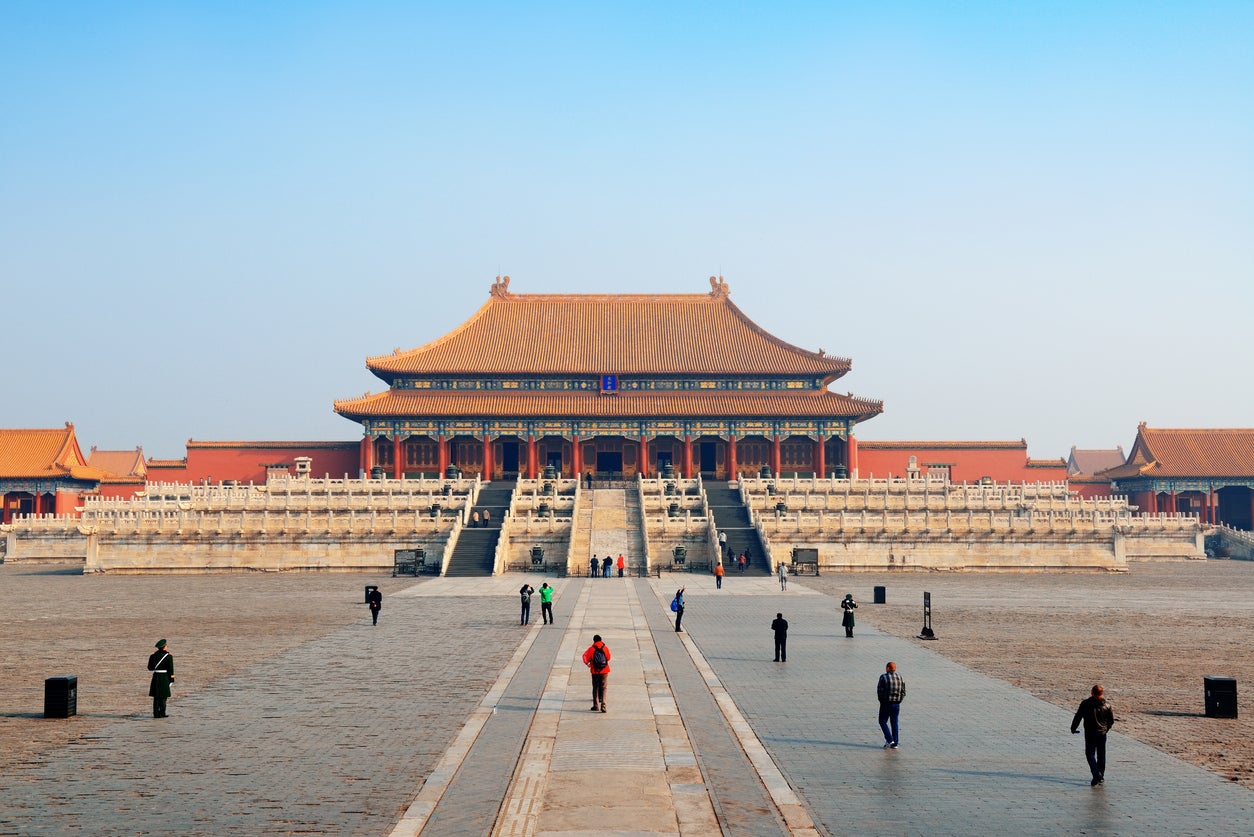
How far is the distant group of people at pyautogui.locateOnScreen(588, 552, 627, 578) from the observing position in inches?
1618

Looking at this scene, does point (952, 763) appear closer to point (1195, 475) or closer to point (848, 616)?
point (848, 616)

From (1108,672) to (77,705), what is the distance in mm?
15993

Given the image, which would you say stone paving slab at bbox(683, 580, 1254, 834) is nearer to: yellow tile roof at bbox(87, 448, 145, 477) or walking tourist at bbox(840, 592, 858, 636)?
walking tourist at bbox(840, 592, 858, 636)

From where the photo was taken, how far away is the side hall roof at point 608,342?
7175 cm

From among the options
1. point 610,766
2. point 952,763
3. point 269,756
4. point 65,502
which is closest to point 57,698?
point 269,756

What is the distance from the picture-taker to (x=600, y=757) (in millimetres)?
12562

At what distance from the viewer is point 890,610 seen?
30.5m

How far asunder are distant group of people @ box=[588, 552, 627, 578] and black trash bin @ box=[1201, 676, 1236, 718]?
27.1 metres

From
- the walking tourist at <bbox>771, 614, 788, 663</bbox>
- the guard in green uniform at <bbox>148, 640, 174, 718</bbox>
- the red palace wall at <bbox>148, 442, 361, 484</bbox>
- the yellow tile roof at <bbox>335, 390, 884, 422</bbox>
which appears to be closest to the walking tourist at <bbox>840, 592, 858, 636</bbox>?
the walking tourist at <bbox>771, 614, 788, 663</bbox>

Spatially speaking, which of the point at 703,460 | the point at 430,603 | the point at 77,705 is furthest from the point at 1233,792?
the point at 703,460

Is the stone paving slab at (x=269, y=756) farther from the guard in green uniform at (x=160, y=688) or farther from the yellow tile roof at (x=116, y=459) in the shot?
the yellow tile roof at (x=116, y=459)

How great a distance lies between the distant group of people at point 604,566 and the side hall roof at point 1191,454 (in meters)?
43.0

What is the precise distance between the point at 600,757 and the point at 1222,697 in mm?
8616

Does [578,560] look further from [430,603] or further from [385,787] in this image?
[385,787]
